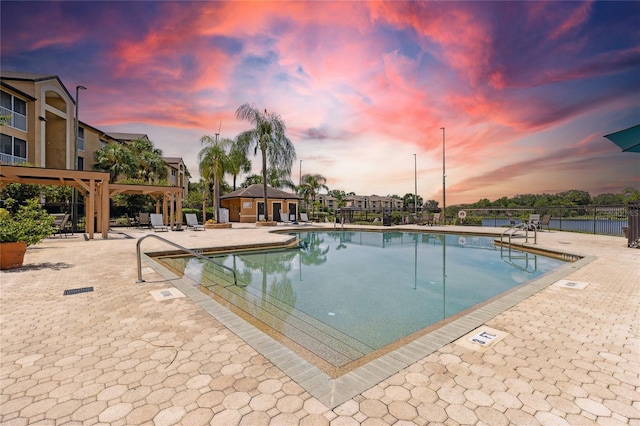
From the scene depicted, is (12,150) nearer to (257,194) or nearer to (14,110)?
(14,110)

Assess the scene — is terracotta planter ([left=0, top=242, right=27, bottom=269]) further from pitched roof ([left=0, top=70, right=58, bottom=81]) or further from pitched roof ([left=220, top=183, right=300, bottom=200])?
pitched roof ([left=0, top=70, right=58, bottom=81])

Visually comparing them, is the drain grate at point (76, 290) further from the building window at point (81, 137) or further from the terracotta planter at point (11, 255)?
the building window at point (81, 137)

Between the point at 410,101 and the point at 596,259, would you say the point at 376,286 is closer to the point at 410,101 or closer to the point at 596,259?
the point at 596,259

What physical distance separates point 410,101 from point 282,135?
11050mm

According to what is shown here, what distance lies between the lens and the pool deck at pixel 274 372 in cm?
181

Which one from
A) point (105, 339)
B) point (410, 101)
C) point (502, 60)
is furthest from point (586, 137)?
point (105, 339)

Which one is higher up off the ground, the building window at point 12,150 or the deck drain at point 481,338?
the building window at point 12,150

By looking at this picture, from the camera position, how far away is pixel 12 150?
18.0m

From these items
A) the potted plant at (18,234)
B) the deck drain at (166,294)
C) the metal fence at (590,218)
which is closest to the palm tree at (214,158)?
the potted plant at (18,234)

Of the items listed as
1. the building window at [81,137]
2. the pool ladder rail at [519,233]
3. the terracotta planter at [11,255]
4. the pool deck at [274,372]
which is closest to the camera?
the pool deck at [274,372]

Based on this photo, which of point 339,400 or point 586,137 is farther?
point 586,137

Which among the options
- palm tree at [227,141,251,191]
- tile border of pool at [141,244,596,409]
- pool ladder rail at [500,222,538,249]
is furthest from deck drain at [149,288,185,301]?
palm tree at [227,141,251,191]

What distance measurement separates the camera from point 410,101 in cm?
1388

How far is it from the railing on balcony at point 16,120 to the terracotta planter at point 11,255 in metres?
18.3
